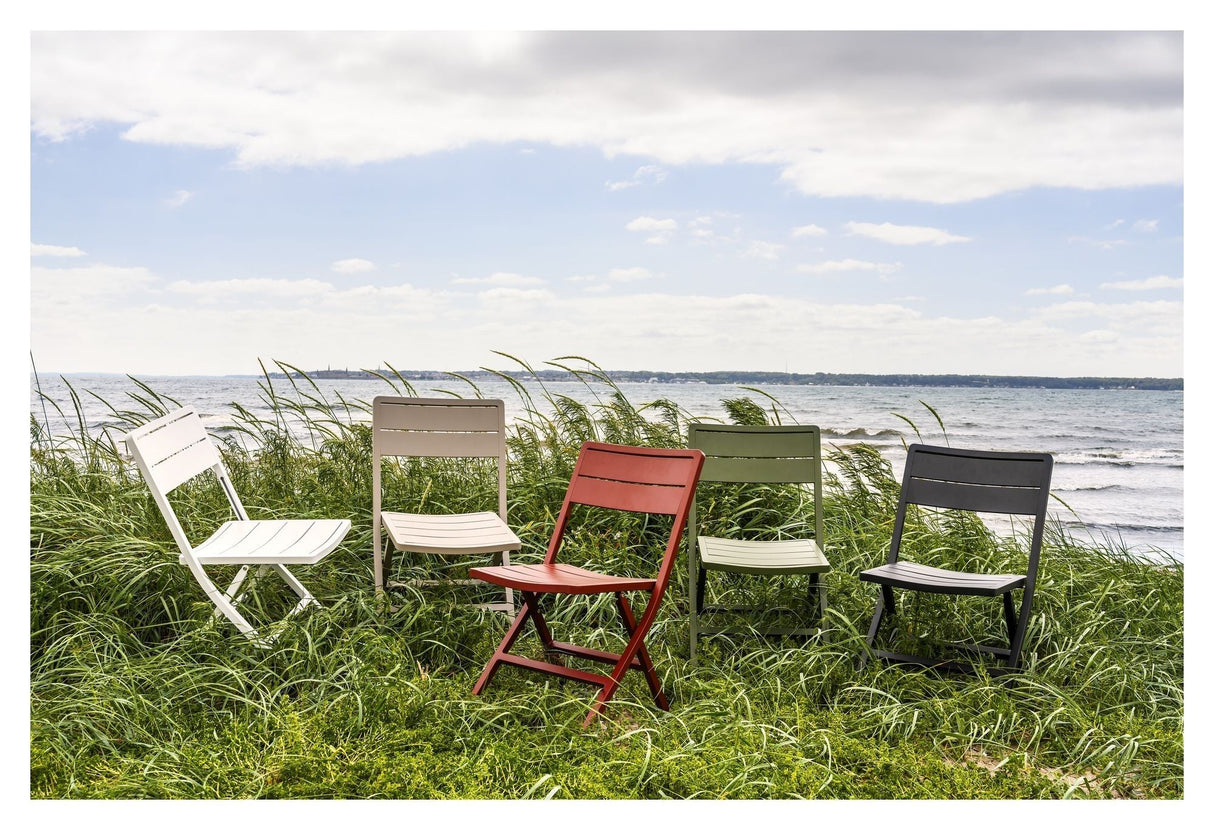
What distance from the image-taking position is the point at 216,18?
3.10 metres

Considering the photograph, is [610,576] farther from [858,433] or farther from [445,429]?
[858,433]

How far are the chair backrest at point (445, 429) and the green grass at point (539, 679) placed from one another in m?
0.59

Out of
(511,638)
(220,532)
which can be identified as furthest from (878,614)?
(220,532)

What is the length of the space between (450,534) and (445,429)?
2.31ft

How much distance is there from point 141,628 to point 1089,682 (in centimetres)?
394

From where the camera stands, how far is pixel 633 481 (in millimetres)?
3852

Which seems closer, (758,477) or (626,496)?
(626,496)

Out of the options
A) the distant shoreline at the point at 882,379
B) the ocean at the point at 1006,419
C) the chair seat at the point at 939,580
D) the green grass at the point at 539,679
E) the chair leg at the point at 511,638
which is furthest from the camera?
the distant shoreline at the point at 882,379

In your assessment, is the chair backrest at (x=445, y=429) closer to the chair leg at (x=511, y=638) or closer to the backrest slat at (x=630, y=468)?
the backrest slat at (x=630, y=468)

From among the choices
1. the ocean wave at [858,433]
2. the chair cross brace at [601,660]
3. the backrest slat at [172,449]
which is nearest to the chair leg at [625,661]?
the chair cross brace at [601,660]

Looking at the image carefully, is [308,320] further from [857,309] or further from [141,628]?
[141,628]

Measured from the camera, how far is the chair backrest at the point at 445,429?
4.63m

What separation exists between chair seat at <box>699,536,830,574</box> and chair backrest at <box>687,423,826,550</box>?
218 mm

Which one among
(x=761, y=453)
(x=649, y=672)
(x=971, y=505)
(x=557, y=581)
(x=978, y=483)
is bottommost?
(x=649, y=672)
